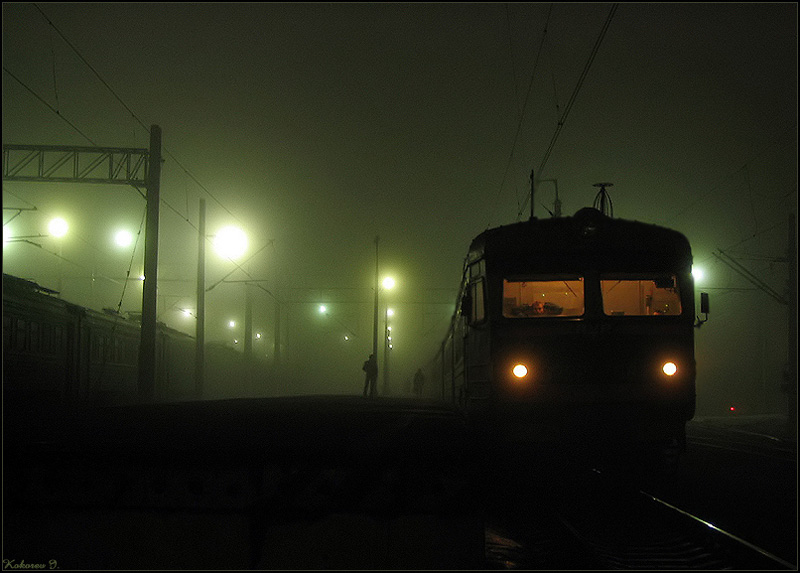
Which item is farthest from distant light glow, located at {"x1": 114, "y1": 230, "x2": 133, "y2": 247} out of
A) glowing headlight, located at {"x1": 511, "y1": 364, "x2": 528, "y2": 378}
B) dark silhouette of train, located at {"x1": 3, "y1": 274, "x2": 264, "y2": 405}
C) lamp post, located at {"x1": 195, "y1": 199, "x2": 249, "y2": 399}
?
glowing headlight, located at {"x1": 511, "y1": 364, "x2": 528, "y2": 378}

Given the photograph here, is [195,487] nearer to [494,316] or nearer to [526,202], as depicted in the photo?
[494,316]

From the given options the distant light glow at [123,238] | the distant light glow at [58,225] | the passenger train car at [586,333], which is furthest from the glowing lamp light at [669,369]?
the distant light glow at [123,238]

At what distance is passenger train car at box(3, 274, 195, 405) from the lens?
17688 millimetres

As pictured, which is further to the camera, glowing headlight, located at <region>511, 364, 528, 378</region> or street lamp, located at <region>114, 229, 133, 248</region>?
street lamp, located at <region>114, 229, 133, 248</region>

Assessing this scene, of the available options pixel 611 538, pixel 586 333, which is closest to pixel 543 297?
pixel 586 333

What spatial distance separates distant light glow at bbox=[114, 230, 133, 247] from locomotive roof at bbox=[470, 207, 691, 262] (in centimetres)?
2859

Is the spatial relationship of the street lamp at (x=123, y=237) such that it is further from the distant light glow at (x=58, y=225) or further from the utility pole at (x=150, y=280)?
the utility pole at (x=150, y=280)

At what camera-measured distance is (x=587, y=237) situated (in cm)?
1065

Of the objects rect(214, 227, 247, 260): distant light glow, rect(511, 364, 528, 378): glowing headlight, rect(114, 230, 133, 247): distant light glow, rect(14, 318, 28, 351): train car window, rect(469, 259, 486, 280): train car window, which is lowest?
rect(511, 364, 528, 378): glowing headlight

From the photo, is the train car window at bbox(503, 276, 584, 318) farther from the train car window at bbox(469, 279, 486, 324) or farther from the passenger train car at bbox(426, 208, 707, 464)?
the train car window at bbox(469, 279, 486, 324)

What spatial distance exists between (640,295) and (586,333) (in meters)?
0.96

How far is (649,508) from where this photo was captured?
30.3 ft

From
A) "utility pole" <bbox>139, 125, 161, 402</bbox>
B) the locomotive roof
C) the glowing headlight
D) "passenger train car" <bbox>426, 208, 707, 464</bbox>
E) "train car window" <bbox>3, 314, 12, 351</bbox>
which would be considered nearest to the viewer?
"passenger train car" <bbox>426, 208, 707, 464</bbox>

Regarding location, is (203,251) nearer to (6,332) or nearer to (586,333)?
(6,332)
